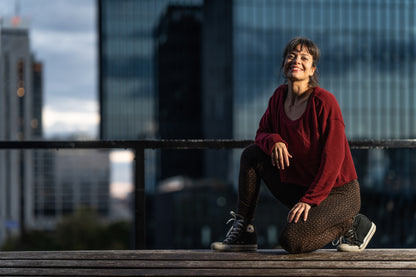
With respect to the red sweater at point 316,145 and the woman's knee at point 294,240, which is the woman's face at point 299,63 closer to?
the red sweater at point 316,145

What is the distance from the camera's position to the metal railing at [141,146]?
3.97 metres

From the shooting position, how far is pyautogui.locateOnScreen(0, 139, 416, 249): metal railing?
397 centimetres

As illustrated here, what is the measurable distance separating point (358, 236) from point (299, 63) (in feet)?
3.66

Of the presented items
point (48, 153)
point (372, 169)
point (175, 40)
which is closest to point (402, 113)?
point (372, 169)

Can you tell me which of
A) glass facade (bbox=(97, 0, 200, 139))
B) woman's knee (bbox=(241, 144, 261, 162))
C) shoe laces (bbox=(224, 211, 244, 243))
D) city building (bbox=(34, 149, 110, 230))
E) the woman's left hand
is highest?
glass facade (bbox=(97, 0, 200, 139))

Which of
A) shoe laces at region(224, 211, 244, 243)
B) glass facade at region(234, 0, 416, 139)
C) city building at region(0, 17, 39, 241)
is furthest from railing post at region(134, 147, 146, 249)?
city building at region(0, 17, 39, 241)

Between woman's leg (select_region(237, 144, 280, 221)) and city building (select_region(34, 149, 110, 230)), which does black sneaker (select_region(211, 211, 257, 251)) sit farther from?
city building (select_region(34, 149, 110, 230))

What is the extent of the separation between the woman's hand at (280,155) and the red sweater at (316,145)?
42 mm

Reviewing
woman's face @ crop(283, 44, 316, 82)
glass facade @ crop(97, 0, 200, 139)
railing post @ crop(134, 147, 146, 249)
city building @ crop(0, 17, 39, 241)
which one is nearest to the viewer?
woman's face @ crop(283, 44, 316, 82)

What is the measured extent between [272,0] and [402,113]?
629 inches

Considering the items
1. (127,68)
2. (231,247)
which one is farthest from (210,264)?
(127,68)

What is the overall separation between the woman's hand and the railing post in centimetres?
140

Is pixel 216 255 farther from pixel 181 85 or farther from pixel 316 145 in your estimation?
pixel 181 85

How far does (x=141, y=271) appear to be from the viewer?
246 centimetres
